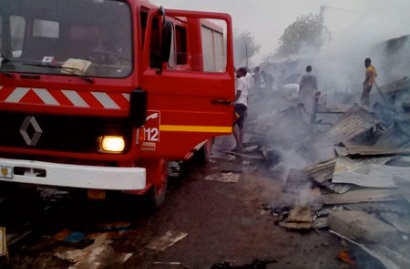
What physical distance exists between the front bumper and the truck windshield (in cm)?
92

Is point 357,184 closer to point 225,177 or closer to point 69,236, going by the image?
point 225,177

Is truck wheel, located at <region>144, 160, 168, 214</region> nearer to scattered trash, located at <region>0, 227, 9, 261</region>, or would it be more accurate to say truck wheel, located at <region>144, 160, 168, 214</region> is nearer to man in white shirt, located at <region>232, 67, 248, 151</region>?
scattered trash, located at <region>0, 227, 9, 261</region>

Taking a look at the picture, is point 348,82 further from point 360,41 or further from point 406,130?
point 406,130

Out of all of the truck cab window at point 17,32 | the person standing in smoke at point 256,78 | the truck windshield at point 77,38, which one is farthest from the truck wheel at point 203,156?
the person standing in smoke at point 256,78

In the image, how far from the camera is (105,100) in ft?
12.7

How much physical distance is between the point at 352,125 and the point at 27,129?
6268 millimetres

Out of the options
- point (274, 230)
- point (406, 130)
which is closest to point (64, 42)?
point (274, 230)

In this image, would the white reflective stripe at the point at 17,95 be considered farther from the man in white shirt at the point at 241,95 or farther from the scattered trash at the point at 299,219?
the man in white shirt at the point at 241,95

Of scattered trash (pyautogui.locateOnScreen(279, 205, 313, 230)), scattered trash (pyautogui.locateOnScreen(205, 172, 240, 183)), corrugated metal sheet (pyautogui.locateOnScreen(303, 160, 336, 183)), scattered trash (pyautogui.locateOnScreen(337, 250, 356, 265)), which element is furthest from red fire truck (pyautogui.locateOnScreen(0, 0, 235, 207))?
scattered trash (pyautogui.locateOnScreen(205, 172, 240, 183))

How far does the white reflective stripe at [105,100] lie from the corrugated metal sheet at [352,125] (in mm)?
5286

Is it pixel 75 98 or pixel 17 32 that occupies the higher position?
pixel 17 32

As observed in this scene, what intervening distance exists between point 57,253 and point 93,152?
3.66 ft

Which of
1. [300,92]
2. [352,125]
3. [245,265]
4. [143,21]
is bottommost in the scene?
[245,265]

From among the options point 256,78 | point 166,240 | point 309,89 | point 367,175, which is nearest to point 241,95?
point 367,175
